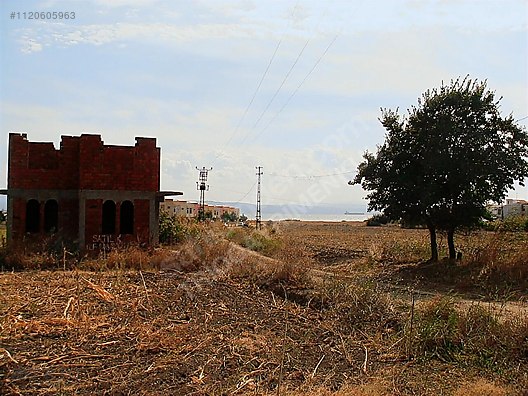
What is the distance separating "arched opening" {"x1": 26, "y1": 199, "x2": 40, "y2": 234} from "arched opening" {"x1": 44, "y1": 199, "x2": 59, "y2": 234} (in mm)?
283

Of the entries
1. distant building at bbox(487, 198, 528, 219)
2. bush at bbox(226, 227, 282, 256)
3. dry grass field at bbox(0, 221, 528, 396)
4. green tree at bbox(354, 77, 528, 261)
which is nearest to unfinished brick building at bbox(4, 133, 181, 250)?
dry grass field at bbox(0, 221, 528, 396)

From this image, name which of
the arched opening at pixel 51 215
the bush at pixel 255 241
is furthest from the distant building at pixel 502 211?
the arched opening at pixel 51 215

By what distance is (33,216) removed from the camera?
2144 centimetres

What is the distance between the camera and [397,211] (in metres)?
19.2

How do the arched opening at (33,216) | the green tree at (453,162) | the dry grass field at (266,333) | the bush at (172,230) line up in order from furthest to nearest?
the bush at (172,230), the arched opening at (33,216), the green tree at (453,162), the dry grass field at (266,333)

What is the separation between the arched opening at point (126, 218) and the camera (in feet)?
71.4

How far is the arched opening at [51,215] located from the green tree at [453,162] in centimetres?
1187

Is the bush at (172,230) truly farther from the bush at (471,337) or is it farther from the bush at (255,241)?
the bush at (471,337)

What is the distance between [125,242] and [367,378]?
14.8 meters

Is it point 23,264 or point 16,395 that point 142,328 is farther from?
point 23,264

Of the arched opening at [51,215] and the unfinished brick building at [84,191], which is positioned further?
the arched opening at [51,215]

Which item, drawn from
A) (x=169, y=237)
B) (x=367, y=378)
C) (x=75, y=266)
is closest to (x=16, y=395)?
(x=367, y=378)

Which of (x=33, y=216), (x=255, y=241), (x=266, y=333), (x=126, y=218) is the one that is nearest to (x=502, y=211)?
(x=255, y=241)

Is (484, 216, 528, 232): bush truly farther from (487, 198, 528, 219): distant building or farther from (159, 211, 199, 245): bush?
(159, 211, 199, 245): bush
